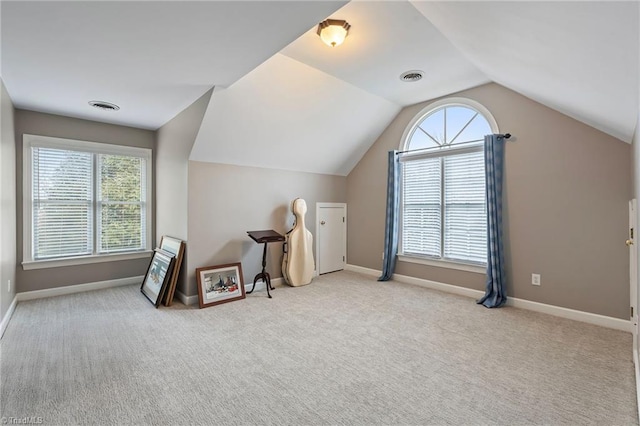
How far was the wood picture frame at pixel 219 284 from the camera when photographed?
3678mm

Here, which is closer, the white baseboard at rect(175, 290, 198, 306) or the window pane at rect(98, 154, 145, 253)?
the white baseboard at rect(175, 290, 198, 306)

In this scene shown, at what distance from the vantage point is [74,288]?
4.15 m

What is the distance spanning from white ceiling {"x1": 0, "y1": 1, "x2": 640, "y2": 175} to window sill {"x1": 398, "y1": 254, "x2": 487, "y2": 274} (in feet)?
6.64

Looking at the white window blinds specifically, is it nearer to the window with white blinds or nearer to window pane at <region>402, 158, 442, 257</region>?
window pane at <region>402, 158, 442, 257</region>

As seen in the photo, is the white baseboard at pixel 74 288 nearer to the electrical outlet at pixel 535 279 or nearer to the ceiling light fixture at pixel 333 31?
the ceiling light fixture at pixel 333 31

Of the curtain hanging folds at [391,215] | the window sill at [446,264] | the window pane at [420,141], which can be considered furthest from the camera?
the curtain hanging folds at [391,215]

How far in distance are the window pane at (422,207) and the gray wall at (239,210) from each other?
1.57 metres

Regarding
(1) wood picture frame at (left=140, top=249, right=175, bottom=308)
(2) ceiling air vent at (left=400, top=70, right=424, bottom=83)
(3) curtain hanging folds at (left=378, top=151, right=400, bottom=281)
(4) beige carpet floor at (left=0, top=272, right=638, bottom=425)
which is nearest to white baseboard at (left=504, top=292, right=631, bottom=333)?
(4) beige carpet floor at (left=0, top=272, right=638, bottom=425)

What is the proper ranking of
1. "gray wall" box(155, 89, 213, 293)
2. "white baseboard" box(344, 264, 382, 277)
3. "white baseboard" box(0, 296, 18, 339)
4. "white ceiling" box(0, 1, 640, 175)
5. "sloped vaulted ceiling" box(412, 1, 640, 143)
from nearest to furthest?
"sloped vaulted ceiling" box(412, 1, 640, 143), "white ceiling" box(0, 1, 640, 175), "white baseboard" box(0, 296, 18, 339), "gray wall" box(155, 89, 213, 293), "white baseboard" box(344, 264, 382, 277)

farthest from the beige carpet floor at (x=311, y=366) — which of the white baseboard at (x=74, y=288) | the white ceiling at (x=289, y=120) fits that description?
the white ceiling at (x=289, y=120)

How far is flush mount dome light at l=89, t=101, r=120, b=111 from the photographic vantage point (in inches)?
138

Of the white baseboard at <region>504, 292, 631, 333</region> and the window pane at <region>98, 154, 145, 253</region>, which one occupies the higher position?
the window pane at <region>98, 154, 145, 253</region>

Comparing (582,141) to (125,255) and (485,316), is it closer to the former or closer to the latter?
(485,316)

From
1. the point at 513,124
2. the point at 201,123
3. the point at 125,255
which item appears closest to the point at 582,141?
the point at 513,124
